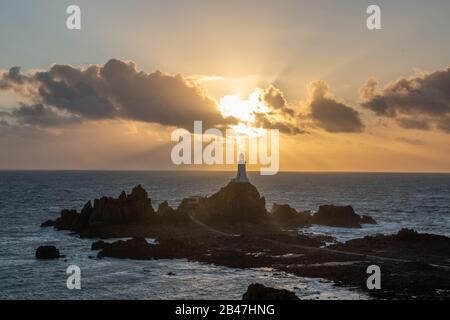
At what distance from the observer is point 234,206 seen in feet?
310

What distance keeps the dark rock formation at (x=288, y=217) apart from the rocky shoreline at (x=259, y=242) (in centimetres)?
20

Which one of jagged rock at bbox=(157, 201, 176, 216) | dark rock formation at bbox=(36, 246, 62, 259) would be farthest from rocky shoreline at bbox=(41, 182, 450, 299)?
dark rock formation at bbox=(36, 246, 62, 259)

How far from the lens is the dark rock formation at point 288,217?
306 feet

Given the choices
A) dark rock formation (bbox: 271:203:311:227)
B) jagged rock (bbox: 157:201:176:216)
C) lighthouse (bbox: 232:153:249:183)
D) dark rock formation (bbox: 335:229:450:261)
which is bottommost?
dark rock formation (bbox: 335:229:450:261)

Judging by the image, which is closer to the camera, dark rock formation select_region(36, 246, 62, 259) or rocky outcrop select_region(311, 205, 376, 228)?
dark rock formation select_region(36, 246, 62, 259)

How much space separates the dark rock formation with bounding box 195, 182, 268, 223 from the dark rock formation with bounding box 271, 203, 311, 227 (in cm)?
315

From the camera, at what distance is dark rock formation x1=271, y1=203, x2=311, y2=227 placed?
9328 centimetres

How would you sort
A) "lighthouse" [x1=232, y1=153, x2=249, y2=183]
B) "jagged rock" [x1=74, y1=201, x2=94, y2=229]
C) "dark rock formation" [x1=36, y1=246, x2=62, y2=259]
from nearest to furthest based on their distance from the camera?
"dark rock formation" [x1=36, y1=246, x2=62, y2=259], "jagged rock" [x1=74, y1=201, x2=94, y2=229], "lighthouse" [x1=232, y1=153, x2=249, y2=183]

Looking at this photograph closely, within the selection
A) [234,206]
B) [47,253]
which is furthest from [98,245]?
[234,206]

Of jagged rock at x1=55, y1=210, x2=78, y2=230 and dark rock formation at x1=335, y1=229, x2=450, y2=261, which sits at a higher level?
jagged rock at x1=55, y1=210, x2=78, y2=230

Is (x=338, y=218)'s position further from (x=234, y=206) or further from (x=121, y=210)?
(x=121, y=210)

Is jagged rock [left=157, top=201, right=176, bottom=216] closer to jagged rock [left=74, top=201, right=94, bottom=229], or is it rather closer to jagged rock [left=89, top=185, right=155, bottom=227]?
jagged rock [left=89, top=185, right=155, bottom=227]

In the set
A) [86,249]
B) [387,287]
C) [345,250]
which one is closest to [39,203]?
[86,249]

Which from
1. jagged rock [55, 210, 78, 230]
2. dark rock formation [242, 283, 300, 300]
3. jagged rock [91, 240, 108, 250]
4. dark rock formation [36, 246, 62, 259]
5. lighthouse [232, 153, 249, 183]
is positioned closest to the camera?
dark rock formation [242, 283, 300, 300]
